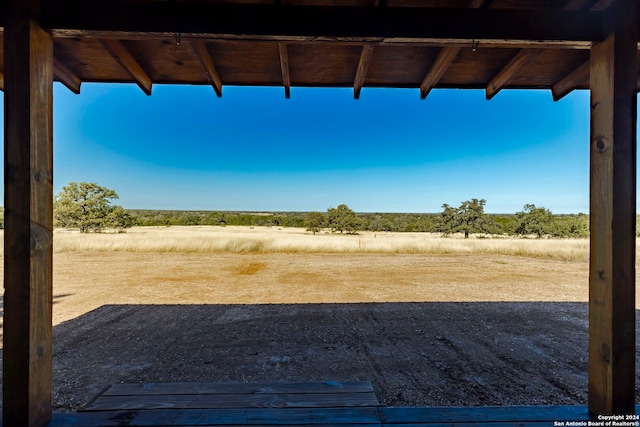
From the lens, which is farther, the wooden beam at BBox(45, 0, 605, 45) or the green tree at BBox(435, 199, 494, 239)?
the green tree at BBox(435, 199, 494, 239)

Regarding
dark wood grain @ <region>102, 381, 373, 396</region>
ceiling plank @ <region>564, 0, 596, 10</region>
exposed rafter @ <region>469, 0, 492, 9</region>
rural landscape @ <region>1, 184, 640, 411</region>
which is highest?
exposed rafter @ <region>469, 0, 492, 9</region>

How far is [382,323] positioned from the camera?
4707mm

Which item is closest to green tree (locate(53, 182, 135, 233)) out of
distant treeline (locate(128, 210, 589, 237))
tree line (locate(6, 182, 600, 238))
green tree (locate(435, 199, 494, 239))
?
tree line (locate(6, 182, 600, 238))

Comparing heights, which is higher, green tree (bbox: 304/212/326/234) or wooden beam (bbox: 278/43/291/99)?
wooden beam (bbox: 278/43/291/99)

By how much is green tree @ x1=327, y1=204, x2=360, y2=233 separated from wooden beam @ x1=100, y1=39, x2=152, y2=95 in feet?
118

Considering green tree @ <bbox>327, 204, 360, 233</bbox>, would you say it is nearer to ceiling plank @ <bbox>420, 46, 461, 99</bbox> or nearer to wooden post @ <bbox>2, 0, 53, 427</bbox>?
ceiling plank @ <bbox>420, 46, 461, 99</bbox>

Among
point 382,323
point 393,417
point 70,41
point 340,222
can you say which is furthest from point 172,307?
point 340,222

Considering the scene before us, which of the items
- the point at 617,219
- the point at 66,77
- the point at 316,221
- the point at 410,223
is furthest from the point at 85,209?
the point at 410,223

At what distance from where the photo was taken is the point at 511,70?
8.14ft

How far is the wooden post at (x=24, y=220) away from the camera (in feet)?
4.77

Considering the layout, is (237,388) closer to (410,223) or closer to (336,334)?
(336,334)

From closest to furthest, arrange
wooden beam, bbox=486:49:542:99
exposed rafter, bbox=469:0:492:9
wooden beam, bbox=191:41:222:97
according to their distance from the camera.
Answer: exposed rafter, bbox=469:0:492:9
wooden beam, bbox=191:41:222:97
wooden beam, bbox=486:49:542:99

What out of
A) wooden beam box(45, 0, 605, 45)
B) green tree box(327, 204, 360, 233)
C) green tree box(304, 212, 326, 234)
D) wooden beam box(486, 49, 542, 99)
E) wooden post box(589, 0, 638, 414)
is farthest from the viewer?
green tree box(304, 212, 326, 234)

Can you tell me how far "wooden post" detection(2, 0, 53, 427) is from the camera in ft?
4.77
